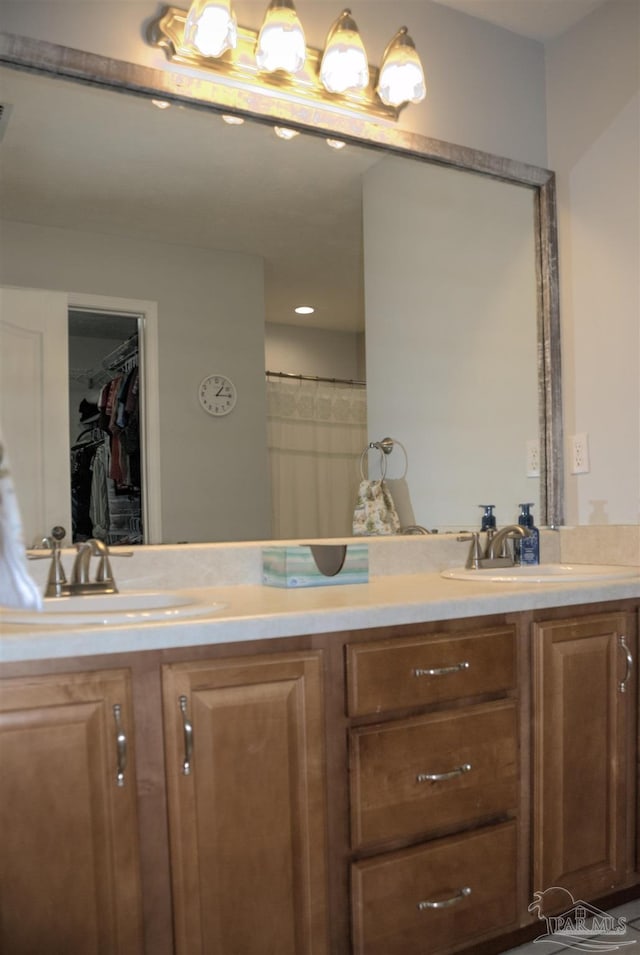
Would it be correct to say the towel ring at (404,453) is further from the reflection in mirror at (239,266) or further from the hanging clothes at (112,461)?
the hanging clothes at (112,461)

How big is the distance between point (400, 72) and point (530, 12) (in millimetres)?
560

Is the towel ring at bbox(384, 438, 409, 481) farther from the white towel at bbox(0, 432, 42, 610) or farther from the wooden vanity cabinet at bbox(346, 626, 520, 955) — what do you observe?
the white towel at bbox(0, 432, 42, 610)

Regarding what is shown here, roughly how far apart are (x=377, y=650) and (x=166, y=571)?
0.59 metres

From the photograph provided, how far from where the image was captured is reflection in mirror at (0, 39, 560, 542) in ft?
5.90

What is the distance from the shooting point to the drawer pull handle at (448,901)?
1.57m

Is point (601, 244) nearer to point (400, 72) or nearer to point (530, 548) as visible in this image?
point (400, 72)

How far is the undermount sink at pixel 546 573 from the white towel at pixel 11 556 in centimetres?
131

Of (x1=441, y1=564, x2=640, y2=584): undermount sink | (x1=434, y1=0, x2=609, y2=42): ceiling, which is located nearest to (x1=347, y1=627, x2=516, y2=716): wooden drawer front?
(x1=441, y1=564, x2=640, y2=584): undermount sink

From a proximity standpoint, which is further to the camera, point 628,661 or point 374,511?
point 374,511

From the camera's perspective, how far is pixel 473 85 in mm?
2398

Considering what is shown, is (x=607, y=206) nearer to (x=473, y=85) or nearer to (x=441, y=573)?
(x=473, y=85)

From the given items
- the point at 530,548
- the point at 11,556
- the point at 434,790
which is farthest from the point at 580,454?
the point at 11,556

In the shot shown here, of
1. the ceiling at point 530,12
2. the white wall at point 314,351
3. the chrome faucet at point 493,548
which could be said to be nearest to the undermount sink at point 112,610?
the white wall at point 314,351

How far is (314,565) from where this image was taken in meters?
1.86
